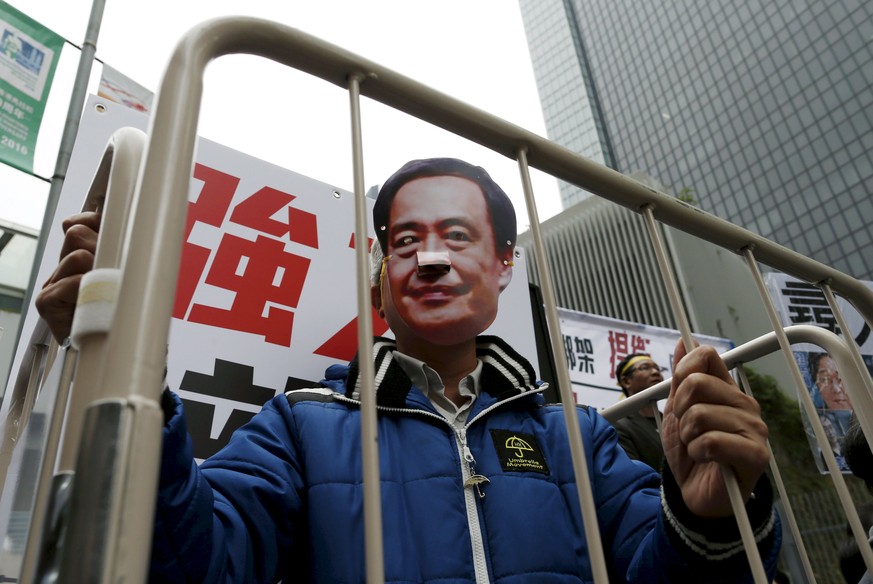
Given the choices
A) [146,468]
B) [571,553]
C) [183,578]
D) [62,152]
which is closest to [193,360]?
[183,578]

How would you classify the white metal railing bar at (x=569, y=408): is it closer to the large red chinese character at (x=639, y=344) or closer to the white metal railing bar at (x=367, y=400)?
the white metal railing bar at (x=367, y=400)

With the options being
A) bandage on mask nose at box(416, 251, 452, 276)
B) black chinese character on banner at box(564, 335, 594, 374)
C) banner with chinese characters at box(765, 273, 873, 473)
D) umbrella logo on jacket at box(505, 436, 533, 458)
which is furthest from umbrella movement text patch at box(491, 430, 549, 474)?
black chinese character on banner at box(564, 335, 594, 374)

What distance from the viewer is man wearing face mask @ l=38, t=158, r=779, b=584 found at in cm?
85

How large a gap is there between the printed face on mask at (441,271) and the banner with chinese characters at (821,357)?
1242 mm

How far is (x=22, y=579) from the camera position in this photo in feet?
1.99

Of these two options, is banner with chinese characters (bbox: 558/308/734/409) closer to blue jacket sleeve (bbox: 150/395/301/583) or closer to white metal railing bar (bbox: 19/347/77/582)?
blue jacket sleeve (bbox: 150/395/301/583)

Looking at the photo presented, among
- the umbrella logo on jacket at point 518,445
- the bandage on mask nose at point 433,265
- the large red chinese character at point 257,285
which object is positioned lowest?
the umbrella logo on jacket at point 518,445

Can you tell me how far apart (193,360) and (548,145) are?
45.3 inches

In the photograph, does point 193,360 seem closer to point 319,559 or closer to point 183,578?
point 319,559

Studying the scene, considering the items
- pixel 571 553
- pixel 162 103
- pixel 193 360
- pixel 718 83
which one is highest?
pixel 718 83

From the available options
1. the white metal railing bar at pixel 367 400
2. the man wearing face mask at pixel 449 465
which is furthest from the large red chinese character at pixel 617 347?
the white metal railing bar at pixel 367 400

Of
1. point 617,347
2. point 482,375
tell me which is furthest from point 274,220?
point 617,347

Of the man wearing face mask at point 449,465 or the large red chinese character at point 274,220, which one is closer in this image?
the man wearing face mask at point 449,465

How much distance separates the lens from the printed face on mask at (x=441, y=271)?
4.66ft
